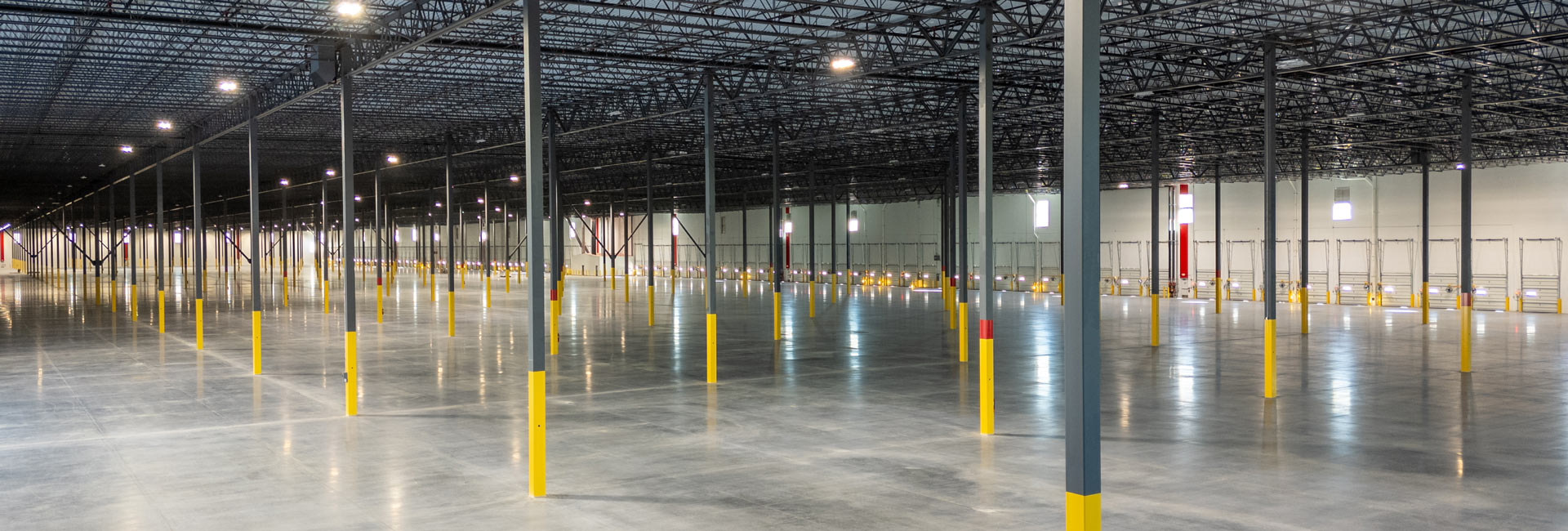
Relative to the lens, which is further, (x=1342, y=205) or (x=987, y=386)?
(x=1342, y=205)

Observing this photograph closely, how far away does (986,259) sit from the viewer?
45.1 ft

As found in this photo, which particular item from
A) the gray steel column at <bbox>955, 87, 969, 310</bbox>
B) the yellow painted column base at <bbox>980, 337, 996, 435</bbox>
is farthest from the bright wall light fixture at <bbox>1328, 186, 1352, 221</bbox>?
the yellow painted column base at <bbox>980, 337, 996, 435</bbox>

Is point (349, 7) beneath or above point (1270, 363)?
above

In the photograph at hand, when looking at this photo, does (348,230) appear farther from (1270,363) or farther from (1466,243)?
(1466,243)

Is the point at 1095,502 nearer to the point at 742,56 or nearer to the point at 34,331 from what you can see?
the point at 742,56

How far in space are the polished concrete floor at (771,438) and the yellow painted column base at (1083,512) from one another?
324 centimetres

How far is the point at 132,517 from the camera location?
990 centimetres

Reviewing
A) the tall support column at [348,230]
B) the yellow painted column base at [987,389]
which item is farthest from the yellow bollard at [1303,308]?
the tall support column at [348,230]

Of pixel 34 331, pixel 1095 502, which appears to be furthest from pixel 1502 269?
pixel 34 331

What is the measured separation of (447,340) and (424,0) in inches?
520

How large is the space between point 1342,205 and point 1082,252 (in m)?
48.3

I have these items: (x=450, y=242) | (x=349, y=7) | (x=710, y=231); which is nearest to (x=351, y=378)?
(x=349, y=7)

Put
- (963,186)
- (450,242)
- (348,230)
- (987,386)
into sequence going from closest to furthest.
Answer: (987,386) < (348,230) < (963,186) < (450,242)

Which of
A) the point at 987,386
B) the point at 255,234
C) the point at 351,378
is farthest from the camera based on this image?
the point at 255,234
